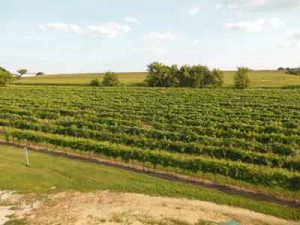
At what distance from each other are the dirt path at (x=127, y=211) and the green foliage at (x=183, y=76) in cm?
6421

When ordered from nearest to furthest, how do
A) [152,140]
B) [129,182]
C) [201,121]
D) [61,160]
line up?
[129,182], [61,160], [152,140], [201,121]

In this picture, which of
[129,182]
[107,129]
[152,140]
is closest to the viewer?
[129,182]

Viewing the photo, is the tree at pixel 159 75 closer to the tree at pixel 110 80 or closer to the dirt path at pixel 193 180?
the tree at pixel 110 80

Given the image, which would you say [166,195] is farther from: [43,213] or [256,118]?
[256,118]

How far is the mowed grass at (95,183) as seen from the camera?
52.1 feet

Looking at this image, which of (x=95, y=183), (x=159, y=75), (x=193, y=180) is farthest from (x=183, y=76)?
(x=95, y=183)

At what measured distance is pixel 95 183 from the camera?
1828cm

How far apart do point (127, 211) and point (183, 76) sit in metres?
67.6

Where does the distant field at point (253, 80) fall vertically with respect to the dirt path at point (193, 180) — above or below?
above

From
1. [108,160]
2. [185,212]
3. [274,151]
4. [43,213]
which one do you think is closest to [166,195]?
[185,212]

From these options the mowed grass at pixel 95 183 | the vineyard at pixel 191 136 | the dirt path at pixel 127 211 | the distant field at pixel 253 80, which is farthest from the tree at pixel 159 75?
the dirt path at pixel 127 211

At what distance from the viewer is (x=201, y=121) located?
33062 millimetres

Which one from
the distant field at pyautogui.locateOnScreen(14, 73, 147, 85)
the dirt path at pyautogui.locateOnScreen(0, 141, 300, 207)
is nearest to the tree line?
the distant field at pyautogui.locateOnScreen(14, 73, 147, 85)

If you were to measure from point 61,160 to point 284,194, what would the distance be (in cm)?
1292
